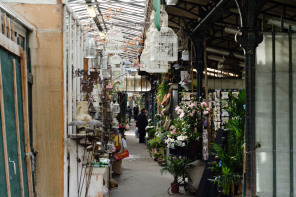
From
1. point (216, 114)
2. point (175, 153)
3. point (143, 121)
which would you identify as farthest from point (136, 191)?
point (143, 121)

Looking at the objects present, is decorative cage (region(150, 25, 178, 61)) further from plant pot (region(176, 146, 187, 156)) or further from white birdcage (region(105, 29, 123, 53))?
white birdcage (region(105, 29, 123, 53))

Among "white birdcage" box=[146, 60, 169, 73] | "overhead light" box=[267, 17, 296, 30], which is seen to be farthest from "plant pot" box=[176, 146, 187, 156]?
"overhead light" box=[267, 17, 296, 30]

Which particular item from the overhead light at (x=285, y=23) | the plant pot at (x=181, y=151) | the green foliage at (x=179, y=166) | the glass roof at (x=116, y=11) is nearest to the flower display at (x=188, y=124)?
the plant pot at (x=181, y=151)

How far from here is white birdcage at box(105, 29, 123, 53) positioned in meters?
9.27

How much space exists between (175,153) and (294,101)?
3.56 m

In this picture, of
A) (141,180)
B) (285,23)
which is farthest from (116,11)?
(285,23)

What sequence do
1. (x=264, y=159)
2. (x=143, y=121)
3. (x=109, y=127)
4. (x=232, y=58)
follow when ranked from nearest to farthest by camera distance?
(x=264, y=159), (x=109, y=127), (x=232, y=58), (x=143, y=121)

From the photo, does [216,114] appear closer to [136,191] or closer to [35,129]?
[136,191]

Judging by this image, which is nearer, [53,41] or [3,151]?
[3,151]

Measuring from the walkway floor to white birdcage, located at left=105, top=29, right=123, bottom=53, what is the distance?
126 inches

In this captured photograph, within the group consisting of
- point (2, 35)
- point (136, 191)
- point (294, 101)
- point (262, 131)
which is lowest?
point (136, 191)

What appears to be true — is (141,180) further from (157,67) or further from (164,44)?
(164,44)

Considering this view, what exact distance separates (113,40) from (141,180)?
11.9 feet

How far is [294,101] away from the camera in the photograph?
575 centimetres
